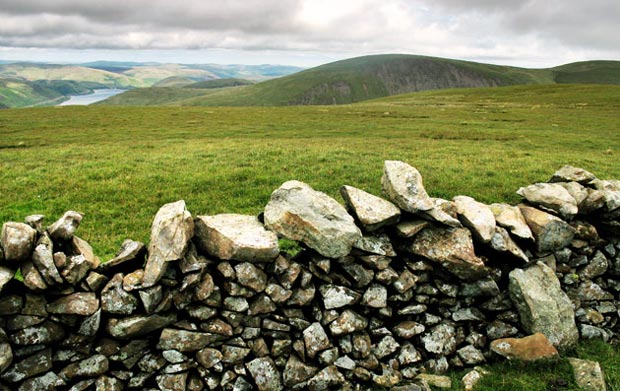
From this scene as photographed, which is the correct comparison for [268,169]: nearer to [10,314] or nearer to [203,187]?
[203,187]

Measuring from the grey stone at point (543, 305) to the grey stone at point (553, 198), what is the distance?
1989 millimetres

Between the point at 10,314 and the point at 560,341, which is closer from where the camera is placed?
the point at 10,314

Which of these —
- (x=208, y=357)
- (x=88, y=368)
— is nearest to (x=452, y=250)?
(x=208, y=357)

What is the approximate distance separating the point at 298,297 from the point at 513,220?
630 centimetres

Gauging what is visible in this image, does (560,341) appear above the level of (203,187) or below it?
below

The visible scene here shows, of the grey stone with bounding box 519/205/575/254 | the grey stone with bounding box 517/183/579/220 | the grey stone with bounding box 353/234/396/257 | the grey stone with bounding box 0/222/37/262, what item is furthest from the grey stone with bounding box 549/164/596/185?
the grey stone with bounding box 0/222/37/262

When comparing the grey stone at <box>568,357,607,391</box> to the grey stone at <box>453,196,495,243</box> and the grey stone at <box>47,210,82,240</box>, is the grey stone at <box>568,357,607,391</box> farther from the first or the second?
the grey stone at <box>47,210,82,240</box>

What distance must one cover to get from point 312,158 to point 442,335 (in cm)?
1473

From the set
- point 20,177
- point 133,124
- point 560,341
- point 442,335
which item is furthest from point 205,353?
point 133,124

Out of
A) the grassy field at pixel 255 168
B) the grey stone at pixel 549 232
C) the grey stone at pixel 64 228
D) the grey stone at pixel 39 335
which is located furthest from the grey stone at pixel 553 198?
the grey stone at pixel 39 335

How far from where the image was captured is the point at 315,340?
8141 millimetres

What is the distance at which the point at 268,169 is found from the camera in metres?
19.4

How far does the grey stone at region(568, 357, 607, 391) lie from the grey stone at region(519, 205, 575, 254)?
2826mm

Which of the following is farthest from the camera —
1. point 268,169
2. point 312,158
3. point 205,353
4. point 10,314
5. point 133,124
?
point 133,124
